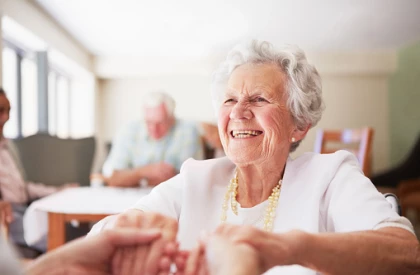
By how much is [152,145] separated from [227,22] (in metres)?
2.05

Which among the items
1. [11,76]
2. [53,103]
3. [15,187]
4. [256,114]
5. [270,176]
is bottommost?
[15,187]

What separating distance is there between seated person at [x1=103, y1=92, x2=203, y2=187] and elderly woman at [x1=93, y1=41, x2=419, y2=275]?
735mm

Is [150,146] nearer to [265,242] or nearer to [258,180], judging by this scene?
[258,180]

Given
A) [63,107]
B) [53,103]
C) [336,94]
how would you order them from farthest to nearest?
1. [336,94]
2. [63,107]
3. [53,103]

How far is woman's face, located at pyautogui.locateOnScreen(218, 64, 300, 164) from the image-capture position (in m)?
0.71

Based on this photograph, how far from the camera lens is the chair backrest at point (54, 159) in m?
2.17

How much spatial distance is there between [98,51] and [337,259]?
183 inches

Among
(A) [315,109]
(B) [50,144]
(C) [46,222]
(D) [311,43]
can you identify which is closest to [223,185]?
(A) [315,109]

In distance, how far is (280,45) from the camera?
2.35 feet

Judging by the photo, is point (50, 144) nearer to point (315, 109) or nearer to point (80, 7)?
point (80, 7)

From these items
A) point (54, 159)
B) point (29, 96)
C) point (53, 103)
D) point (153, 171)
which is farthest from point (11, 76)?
point (153, 171)

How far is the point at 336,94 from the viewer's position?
506 cm

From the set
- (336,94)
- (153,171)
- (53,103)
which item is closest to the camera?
(153,171)

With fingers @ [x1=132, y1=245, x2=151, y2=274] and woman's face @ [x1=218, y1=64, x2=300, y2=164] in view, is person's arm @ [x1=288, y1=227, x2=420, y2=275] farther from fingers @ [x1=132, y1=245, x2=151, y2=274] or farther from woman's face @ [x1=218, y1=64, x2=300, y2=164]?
woman's face @ [x1=218, y1=64, x2=300, y2=164]
